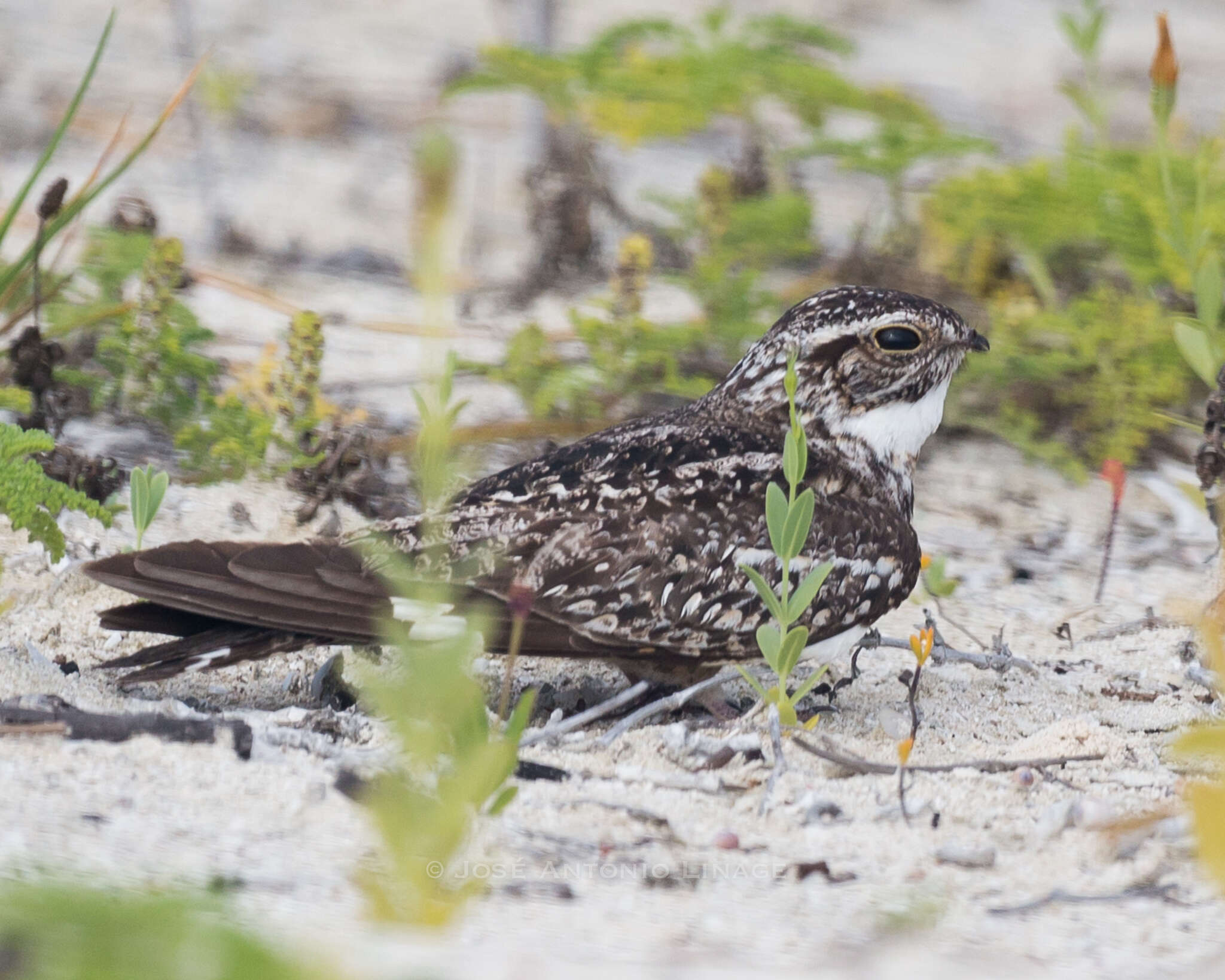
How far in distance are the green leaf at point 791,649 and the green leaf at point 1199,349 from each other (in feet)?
4.56

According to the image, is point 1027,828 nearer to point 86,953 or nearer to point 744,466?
point 744,466

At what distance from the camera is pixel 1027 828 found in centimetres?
236

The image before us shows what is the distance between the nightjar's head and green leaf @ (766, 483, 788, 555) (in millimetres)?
827

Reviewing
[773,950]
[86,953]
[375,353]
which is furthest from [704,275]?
[86,953]

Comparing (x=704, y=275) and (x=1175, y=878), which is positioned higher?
(x=704, y=275)

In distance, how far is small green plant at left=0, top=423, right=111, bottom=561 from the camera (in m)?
2.96

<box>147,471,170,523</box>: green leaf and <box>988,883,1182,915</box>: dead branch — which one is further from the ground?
<box>147,471,170,523</box>: green leaf

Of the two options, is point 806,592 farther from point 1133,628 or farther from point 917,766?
point 1133,628

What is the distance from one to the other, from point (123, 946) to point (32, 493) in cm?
173

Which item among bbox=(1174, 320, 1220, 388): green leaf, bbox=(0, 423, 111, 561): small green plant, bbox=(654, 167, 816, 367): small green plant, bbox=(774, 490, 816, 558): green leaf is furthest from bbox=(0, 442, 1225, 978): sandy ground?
bbox=(654, 167, 816, 367): small green plant

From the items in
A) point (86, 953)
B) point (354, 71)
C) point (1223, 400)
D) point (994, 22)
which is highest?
point (994, 22)

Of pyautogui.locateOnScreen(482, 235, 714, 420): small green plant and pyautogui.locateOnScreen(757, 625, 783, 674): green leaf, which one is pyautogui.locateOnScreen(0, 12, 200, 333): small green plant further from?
pyautogui.locateOnScreen(757, 625, 783, 674): green leaf

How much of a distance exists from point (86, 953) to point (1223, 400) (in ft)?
9.61

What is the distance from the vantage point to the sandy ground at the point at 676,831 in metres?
1.85
